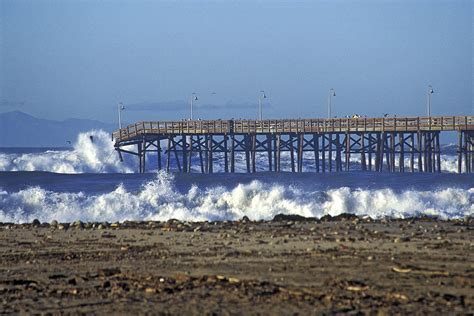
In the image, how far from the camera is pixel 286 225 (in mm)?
21391

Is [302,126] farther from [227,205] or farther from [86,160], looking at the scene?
[227,205]

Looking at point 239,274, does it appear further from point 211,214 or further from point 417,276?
point 211,214

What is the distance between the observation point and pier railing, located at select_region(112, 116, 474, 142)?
186 ft

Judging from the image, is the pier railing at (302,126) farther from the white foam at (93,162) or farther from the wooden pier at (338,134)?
the white foam at (93,162)

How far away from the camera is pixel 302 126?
201ft

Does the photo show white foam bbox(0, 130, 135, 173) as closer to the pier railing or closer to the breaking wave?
the pier railing

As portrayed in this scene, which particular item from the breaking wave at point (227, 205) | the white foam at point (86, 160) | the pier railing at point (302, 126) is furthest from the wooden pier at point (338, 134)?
the breaking wave at point (227, 205)

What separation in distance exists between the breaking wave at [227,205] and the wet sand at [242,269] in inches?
288

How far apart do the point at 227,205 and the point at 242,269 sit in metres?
15.9

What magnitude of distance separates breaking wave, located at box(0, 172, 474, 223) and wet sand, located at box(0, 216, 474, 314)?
7.31m

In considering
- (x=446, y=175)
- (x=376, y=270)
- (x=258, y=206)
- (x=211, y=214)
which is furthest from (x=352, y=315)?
(x=446, y=175)

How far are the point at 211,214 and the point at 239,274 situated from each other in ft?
45.8

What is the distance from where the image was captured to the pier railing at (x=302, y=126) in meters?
56.8

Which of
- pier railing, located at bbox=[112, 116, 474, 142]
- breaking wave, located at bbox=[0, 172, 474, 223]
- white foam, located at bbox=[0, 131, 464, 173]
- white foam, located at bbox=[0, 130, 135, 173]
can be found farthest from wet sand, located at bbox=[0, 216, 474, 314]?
white foam, located at bbox=[0, 131, 464, 173]
